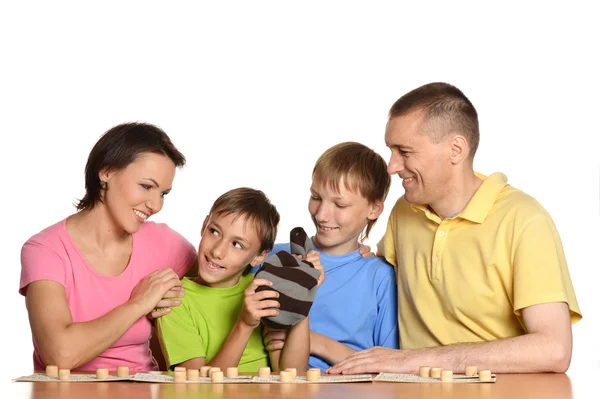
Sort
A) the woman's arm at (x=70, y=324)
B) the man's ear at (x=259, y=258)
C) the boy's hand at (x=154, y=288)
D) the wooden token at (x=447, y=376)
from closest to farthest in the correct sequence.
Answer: the wooden token at (x=447, y=376) → the woman's arm at (x=70, y=324) → the boy's hand at (x=154, y=288) → the man's ear at (x=259, y=258)

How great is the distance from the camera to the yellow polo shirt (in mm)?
2412

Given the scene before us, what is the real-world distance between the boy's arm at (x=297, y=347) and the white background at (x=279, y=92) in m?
2.43

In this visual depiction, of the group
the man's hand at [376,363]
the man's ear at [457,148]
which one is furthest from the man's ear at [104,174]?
the man's ear at [457,148]

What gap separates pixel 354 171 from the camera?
2.81m

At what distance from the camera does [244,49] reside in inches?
203

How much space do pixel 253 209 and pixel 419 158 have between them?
51 cm

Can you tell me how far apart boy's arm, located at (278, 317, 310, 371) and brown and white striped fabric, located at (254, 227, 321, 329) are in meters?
0.06

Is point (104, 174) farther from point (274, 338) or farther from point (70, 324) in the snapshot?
point (274, 338)

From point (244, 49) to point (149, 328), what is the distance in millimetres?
2769

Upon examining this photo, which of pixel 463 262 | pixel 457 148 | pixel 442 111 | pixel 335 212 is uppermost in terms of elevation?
pixel 442 111

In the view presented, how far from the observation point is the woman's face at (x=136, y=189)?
2.57 meters

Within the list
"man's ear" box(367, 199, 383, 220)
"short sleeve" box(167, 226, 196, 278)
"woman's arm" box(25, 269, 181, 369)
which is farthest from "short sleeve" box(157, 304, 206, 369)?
"man's ear" box(367, 199, 383, 220)

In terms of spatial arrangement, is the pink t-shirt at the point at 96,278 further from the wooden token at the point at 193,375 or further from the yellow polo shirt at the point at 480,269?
the yellow polo shirt at the point at 480,269

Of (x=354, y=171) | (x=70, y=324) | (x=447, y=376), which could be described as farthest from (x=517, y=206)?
(x=70, y=324)
